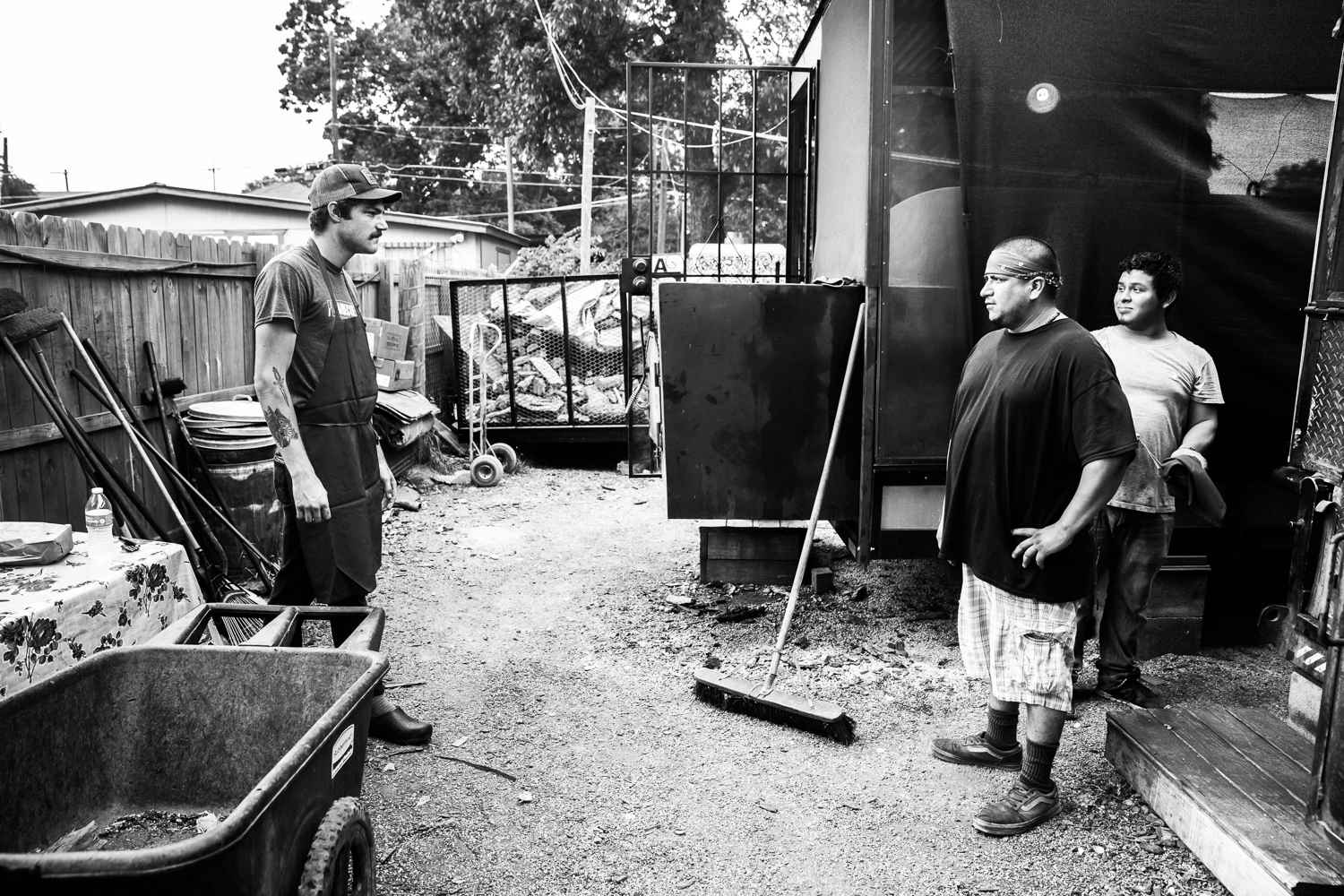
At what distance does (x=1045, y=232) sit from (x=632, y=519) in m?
3.93

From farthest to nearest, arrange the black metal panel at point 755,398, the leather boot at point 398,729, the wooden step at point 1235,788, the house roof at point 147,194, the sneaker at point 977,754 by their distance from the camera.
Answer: the house roof at point 147,194
the black metal panel at point 755,398
the leather boot at point 398,729
the sneaker at point 977,754
the wooden step at point 1235,788

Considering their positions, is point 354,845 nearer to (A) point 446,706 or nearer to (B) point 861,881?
(B) point 861,881

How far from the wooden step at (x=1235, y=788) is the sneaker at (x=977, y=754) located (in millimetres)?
347

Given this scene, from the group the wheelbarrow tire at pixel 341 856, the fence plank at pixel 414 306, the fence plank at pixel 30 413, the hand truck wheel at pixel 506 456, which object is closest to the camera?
the wheelbarrow tire at pixel 341 856

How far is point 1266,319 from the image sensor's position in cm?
422

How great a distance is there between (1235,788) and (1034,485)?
107cm

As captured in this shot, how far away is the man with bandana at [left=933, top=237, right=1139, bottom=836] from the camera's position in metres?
2.75

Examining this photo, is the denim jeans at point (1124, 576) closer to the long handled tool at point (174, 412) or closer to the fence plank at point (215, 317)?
the long handled tool at point (174, 412)

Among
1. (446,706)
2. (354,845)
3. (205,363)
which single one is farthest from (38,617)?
(205,363)

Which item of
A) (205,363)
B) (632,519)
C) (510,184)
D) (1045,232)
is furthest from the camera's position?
(510,184)

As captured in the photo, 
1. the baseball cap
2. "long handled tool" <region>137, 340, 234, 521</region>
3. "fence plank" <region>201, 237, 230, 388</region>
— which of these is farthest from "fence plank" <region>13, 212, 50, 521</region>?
the baseball cap

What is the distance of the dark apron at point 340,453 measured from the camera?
3.15 m

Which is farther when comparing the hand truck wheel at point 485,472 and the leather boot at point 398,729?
the hand truck wheel at point 485,472

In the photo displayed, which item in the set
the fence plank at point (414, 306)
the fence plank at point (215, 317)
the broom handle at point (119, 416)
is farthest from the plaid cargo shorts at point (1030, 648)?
the fence plank at point (414, 306)
